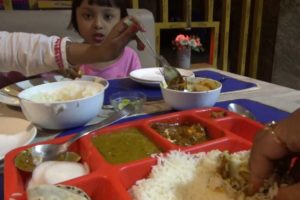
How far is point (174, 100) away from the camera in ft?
3.45

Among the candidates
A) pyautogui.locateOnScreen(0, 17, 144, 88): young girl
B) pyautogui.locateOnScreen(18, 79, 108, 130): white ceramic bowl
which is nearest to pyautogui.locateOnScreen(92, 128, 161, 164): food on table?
pyautogui.locateOnScreen(18, 79, 108, 130): white ceramic bowl

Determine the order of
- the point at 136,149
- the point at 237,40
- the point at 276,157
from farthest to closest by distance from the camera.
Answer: the point at 237,40
the point at 136,149
the point at 276,157

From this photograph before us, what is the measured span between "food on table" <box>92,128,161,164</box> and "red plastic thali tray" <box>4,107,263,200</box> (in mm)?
16

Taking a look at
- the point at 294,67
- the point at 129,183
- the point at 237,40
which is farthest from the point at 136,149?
the point at 237,40

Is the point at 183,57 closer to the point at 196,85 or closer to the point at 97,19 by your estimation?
the point at 97,19

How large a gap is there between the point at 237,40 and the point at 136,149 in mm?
3866

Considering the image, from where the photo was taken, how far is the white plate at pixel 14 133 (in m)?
0.82

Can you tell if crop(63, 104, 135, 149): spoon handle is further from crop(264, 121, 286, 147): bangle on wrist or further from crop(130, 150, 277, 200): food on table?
crop(264, 121, 286, 147): bangle on wrist

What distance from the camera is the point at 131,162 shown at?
2.22ft

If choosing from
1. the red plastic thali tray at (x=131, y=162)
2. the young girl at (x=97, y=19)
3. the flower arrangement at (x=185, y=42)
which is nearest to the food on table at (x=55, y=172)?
the red plastic thali tray at (x=131, y=162)

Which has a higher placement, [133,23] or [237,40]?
[133,23]

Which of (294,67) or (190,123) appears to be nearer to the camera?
(190,123)

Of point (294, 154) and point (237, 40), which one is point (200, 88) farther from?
point (237, 40)

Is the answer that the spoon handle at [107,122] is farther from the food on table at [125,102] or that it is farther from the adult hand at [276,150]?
the adult hand at [276,150]
